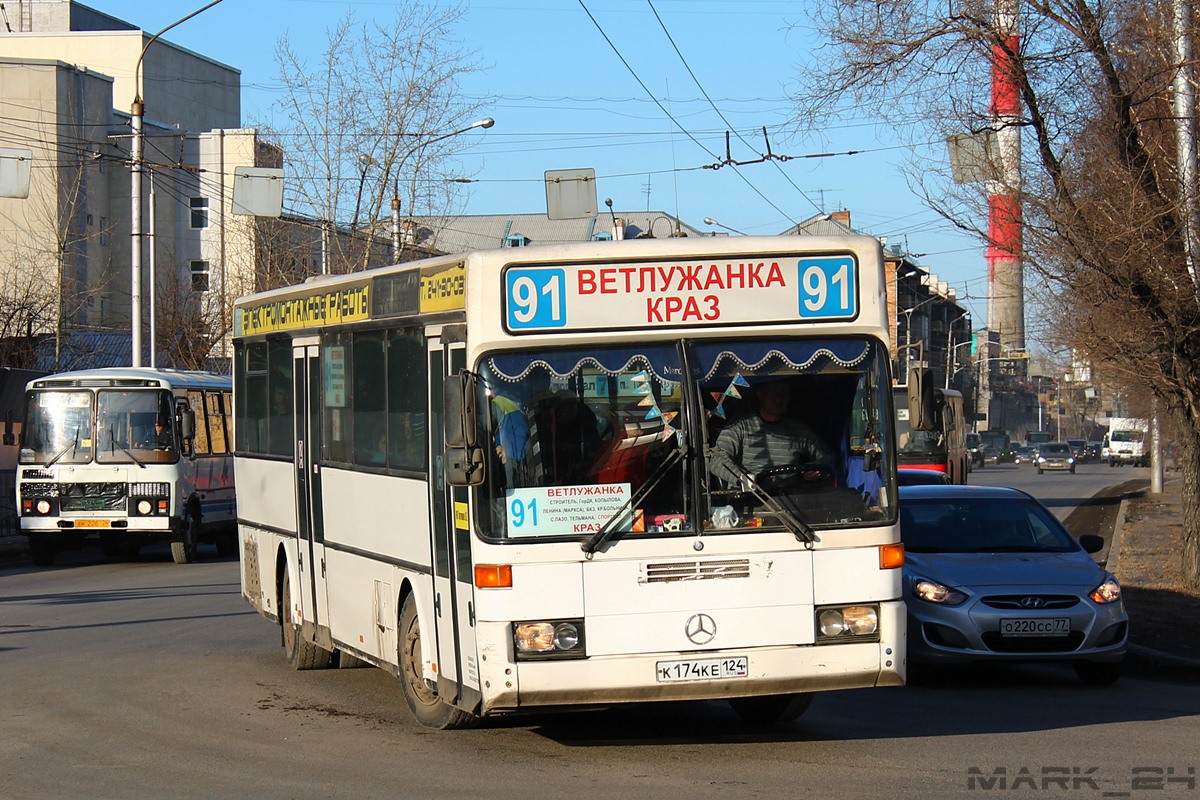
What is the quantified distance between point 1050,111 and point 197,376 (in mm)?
14744

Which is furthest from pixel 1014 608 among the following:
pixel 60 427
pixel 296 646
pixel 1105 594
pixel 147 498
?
pixel 60 427

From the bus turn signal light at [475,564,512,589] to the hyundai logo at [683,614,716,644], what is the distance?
93 centimetres

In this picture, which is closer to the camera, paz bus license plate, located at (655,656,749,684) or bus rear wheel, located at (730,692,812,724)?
paz bus license plate, located at (655,656,749,684)

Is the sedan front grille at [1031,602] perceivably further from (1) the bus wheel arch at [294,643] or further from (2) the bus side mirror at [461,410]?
(1) the bus wheel arch at [294,643]

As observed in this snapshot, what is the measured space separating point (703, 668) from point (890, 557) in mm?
1156

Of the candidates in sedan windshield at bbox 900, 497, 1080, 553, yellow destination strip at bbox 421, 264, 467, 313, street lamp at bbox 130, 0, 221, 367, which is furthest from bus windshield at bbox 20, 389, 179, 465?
yellow destination strip at bbox 421, 264, 467, 313

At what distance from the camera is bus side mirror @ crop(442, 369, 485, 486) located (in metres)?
7.81

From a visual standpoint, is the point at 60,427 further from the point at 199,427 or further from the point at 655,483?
the point at 655,483

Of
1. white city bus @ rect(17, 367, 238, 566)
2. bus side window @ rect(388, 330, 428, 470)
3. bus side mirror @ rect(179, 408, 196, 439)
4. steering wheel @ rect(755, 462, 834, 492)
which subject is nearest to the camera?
steering wheel @ rect(755, 462, 834, 492)

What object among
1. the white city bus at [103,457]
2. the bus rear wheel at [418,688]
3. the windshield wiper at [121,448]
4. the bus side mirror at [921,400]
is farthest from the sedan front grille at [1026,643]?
the windshield wiper at [121,448]

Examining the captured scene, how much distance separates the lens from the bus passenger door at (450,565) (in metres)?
8.20

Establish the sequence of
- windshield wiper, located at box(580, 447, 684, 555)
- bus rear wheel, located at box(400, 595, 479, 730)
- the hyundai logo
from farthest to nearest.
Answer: bus rear wheel, located at box(400, 595, 479, 730), the hyundai logo, windshield wiper, located at box(580, 447, 684, 555)

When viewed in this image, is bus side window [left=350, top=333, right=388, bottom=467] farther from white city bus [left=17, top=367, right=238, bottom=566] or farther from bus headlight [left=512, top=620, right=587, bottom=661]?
white city bus [left=17, top=367, right=238, bottom=566]

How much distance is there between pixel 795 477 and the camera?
8.20m
